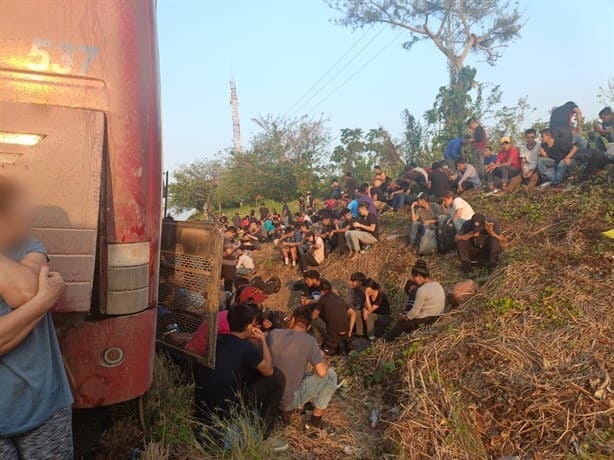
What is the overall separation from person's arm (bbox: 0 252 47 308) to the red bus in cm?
60

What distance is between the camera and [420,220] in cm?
950

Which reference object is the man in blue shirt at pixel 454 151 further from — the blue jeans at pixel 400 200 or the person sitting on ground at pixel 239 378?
the person sitting on ground at pixel 239 378

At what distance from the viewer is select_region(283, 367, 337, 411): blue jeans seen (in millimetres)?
4387

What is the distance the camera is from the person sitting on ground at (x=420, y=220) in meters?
9.07

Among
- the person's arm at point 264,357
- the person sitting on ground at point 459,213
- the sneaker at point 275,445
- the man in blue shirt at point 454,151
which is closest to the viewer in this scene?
the sneaker at point 275,445

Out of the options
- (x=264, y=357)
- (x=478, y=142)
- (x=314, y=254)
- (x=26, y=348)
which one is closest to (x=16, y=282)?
(x=26, y=348)

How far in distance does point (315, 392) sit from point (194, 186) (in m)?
26.7

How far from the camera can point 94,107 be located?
2621 mm

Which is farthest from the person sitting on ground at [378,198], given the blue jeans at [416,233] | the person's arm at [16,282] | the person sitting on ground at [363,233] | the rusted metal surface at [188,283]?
the person's arm at [16,282]

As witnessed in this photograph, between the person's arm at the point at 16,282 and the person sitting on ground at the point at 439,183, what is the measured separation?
9.72m

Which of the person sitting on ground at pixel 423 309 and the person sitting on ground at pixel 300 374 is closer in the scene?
the person sitting on ground at pixel 300 374

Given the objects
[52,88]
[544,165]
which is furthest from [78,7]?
[544,165]

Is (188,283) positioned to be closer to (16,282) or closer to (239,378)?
(239,378)

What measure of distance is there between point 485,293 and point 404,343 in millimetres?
1187
